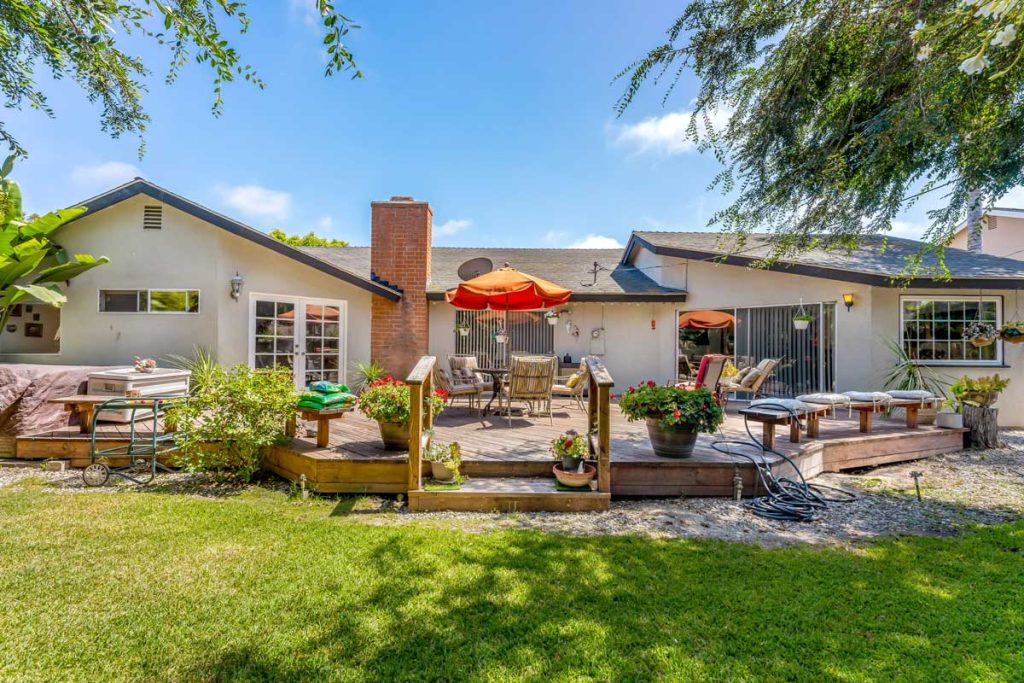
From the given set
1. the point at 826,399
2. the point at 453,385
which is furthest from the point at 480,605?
the point at 826,399

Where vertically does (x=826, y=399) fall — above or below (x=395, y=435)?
above

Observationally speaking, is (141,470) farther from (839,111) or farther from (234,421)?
(839,111)

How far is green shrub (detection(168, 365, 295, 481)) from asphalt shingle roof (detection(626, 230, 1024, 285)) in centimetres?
667

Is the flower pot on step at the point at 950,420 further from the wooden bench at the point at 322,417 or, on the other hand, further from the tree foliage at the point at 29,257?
the tree foliage at the point at 29,257

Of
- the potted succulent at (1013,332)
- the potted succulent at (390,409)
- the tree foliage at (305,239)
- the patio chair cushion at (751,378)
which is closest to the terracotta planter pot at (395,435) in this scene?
the potted succulent at (390,409)

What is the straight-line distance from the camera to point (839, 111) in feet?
18.2

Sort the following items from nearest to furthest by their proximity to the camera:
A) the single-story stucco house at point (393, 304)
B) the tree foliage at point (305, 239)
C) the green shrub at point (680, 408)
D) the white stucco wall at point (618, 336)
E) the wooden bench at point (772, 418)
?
the green shrub at point (680, 408)
the wooden bench at point (772, 418)
the single-story stucco house at point (393, 304)
the white stucco wall at point (618, 336)
the tree foliage at point (305, 239)

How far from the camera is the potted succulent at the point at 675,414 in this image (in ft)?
16.6

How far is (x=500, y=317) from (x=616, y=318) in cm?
301

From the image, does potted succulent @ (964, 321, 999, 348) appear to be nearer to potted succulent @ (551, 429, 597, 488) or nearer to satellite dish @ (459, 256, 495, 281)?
potted succulent @ (551, 429, 597, 488)

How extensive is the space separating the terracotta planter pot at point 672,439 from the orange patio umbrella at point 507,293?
9.89 feet

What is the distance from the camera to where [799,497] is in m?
4.81

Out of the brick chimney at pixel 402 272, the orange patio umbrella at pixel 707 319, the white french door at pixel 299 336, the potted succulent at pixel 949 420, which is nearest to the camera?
the potted succulent at pixel 949 420

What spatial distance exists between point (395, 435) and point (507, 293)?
120 inches
